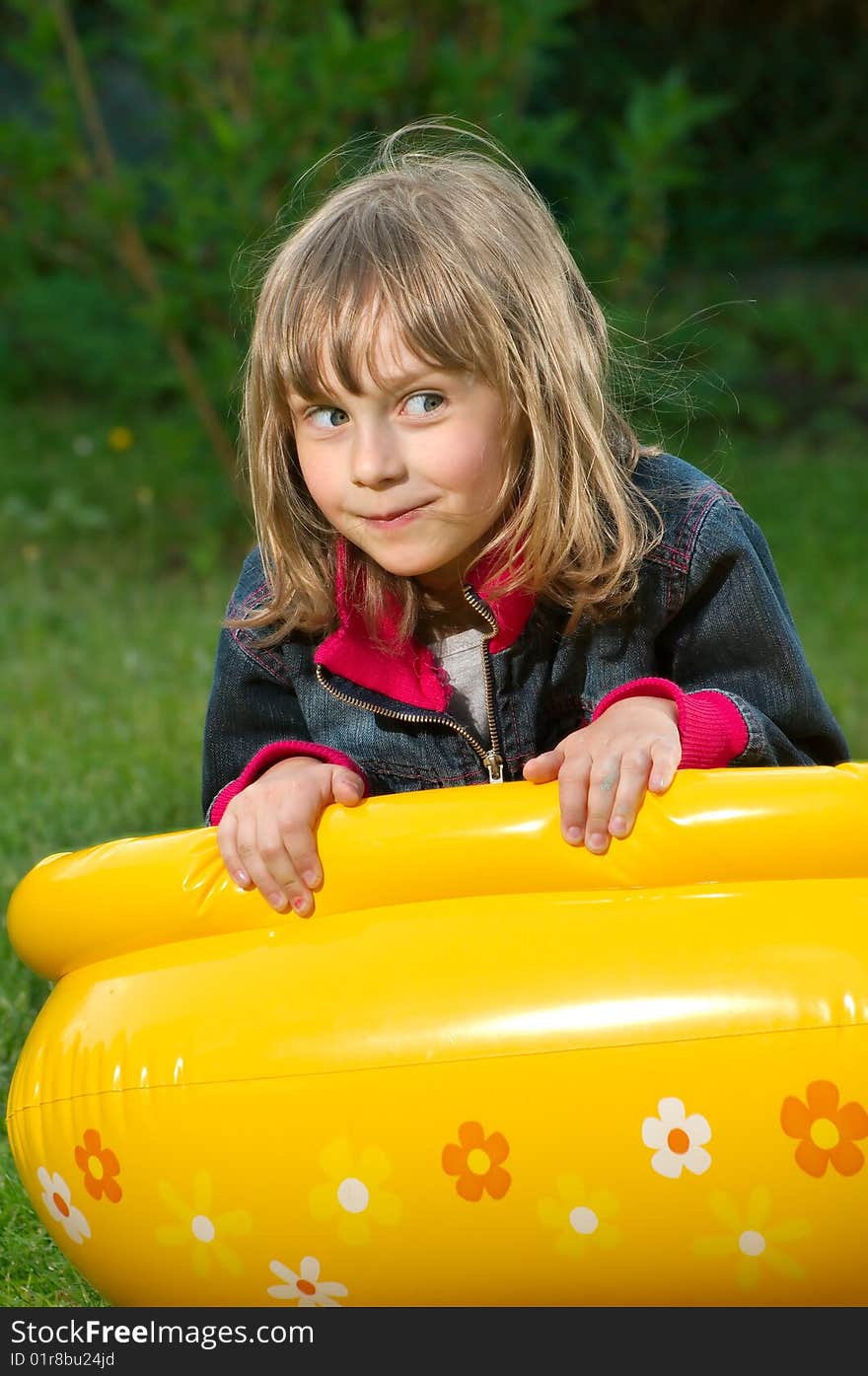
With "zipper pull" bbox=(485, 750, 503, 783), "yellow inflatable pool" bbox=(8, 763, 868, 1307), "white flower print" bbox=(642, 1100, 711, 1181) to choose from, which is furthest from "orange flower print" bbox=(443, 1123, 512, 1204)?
"zipper pull" bbox=(485, 750, 503, 783)

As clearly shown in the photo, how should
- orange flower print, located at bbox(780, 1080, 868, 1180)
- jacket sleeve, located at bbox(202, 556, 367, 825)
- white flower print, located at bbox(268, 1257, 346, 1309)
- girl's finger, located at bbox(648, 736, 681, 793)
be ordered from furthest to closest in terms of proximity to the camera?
jacket sleeve, located at bbox(202, 556, 367, 825)
girl's finger, located at bbox(648, 736, 681, 793)
white flower print, located at bbox(268, 1257, 346, 1309)
orange flower print, located at bbox(780, 1080, 868, 1180)

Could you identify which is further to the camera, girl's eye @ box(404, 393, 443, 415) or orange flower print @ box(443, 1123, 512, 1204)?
girl's eye @ box(404, 393, 443, 415)

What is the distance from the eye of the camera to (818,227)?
28.1 feet

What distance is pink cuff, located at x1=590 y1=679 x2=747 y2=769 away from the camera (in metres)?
1.91

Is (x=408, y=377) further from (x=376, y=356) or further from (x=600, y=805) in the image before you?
(x=600, y=805)

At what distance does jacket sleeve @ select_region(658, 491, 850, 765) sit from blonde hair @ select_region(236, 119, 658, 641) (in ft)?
0.31

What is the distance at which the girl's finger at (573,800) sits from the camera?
1.74 metres

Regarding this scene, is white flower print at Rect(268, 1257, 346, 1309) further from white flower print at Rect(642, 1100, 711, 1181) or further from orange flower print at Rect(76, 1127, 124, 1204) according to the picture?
white flower print at Rect(642, 1100, 711, 1181)

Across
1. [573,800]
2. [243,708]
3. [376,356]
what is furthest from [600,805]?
[243,708]

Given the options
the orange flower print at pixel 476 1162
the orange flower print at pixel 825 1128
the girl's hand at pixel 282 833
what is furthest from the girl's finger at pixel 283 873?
the orange flower print at pixel 825 1128

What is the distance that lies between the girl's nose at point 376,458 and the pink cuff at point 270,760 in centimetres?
36

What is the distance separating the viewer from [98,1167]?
1729mm

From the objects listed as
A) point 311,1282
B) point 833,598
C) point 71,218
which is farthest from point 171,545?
point 311,1282
